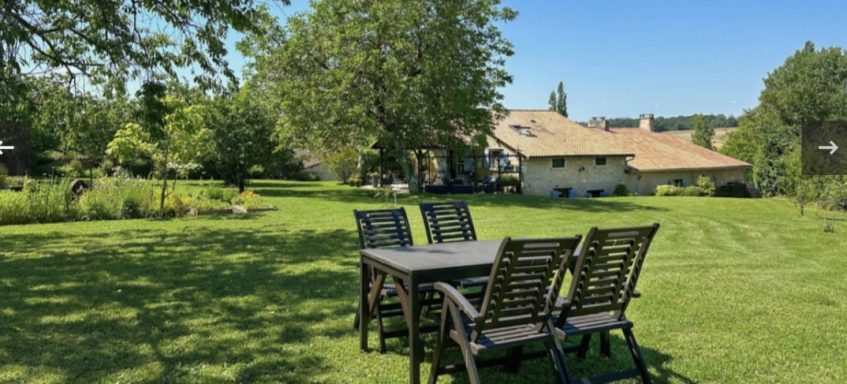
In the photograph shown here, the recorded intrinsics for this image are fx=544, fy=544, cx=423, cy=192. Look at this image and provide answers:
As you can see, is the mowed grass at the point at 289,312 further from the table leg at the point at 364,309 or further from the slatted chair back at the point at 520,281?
the slatted chair back at the point at 520,281

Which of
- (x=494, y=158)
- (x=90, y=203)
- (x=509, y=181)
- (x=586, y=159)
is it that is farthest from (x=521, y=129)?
(x=90, y=203)

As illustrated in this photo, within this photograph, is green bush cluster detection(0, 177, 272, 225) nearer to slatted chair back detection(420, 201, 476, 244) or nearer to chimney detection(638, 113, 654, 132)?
slatted chair back detection(420, 201, 476, 244)

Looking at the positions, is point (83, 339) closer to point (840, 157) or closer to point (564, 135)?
point (840, 157)

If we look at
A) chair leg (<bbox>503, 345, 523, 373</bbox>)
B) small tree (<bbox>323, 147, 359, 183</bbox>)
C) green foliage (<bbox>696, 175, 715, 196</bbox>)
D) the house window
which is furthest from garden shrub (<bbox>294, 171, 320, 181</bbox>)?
chair leg (<bbox>503, 345, 523, 373</bbox>)

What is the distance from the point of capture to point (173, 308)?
205 inches

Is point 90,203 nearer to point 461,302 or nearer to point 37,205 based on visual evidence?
point 37,205

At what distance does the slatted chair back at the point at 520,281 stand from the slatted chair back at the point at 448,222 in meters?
2.15

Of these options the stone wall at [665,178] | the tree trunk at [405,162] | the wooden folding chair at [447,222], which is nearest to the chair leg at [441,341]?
the wooden folding chair at [447,222]

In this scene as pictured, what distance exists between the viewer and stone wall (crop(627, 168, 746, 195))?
3178 cm

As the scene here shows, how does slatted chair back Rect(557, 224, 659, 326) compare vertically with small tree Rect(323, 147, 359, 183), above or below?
below

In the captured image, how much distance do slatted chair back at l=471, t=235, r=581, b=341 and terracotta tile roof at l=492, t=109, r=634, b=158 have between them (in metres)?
25.7

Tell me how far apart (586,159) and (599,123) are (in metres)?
8.80

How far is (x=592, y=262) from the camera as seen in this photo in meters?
3.17

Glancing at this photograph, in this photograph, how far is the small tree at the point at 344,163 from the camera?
35206mm
